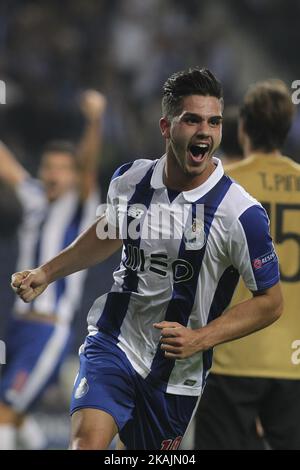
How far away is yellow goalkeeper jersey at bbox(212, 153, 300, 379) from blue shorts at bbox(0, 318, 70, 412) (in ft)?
9.62

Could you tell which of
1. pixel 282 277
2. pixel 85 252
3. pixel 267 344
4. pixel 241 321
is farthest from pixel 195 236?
pixel 267 344

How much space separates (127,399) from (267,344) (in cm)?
115

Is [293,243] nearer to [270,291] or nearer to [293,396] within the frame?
[293,396]

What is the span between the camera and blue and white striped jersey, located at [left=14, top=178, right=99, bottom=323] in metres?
8.08

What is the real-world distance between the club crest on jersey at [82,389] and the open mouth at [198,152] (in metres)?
0.93

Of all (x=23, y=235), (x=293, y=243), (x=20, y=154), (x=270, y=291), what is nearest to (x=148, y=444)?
(x=270, y=291)

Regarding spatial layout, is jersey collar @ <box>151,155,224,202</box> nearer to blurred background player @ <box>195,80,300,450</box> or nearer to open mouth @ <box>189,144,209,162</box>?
open mouth @ <box>189,144,209,162</box>

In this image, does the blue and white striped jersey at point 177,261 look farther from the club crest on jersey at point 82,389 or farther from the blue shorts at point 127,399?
the club crest on jersey at point 82,389

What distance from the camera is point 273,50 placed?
10.9m

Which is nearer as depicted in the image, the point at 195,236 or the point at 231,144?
the point at 195,236

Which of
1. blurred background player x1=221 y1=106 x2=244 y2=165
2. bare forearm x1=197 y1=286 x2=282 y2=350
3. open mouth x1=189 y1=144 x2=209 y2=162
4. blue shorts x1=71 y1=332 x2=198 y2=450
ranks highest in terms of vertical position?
blurred background player x1=221 y1=106 x2=244 y2=165

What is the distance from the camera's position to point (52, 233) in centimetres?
821

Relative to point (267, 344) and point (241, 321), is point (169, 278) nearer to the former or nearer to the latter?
point (241, 321)

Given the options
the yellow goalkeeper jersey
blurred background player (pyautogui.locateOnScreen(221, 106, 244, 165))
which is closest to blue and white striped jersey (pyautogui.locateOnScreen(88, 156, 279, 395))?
the yellow goalkeeper jersey
